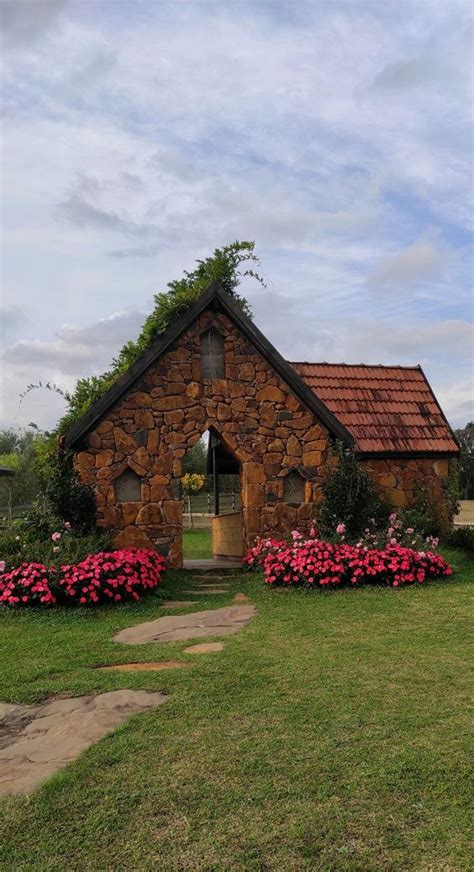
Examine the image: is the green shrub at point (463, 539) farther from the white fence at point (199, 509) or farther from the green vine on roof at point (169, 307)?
the white fence at point (199, 509)

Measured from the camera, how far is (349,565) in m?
9.98

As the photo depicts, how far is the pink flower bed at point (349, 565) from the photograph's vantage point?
390 inches

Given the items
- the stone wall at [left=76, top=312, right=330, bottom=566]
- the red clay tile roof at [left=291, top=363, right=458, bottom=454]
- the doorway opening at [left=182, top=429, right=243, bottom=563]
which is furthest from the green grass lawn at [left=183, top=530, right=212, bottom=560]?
the red clay tile roof at [left=291, top=363, right=458, bottom=454]

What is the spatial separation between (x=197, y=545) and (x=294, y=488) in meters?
8.05

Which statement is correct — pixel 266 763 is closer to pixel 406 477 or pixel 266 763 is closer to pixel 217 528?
pixel 406 477

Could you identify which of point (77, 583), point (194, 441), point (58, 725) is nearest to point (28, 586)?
point (77, 583)

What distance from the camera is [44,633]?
25.3ft

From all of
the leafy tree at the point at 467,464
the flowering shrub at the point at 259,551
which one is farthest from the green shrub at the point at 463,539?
the leafy tree at the point at 467,464

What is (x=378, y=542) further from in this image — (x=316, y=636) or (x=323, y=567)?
(x=316, y=636)

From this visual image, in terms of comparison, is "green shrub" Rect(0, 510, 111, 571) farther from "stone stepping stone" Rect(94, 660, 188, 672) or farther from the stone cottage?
"stone stepping stone" Rect(94, 660, 188, 672)

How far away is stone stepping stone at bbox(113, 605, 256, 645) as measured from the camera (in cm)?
733

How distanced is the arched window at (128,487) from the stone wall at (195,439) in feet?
0.25

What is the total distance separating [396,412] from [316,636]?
26.4 ft

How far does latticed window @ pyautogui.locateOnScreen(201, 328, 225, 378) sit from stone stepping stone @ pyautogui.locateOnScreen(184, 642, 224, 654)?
19.0ft
